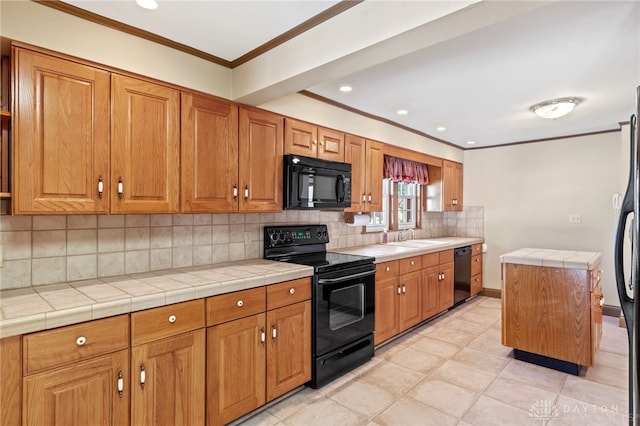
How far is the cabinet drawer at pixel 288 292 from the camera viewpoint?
2.20 m

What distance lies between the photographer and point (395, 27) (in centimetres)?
155

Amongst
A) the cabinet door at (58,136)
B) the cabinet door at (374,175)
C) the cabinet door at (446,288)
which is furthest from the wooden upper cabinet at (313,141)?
the cabinet door at (446,288)

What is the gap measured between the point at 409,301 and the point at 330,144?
6.06 feet

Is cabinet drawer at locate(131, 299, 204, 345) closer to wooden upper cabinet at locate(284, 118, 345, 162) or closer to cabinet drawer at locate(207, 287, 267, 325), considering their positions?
cabinet drawer at locate(207, 287, 267, 325)

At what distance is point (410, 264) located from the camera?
356 cm

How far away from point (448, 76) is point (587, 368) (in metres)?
2.75

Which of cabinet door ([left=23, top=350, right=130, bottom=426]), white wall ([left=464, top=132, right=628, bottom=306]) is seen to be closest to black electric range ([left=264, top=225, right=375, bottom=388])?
cabinet door ([left=23, top=350, right=130, bottom=426])

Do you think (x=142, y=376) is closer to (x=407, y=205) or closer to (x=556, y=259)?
(x=556, y=259)

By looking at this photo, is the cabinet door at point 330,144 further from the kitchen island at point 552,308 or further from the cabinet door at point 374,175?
the kitchen island at point 552,308

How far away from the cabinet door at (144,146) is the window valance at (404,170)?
2.75 metres

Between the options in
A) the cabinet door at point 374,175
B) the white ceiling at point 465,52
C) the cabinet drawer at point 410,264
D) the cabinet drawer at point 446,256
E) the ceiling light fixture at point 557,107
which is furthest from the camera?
the cabinet drawer at point 446,256

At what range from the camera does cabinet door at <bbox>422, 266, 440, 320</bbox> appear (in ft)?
12.5

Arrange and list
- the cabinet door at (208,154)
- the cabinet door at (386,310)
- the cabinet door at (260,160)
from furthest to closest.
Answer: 1. the cabinet door at (386,310)
2. the cabinet door at (260,160)
3. the cabinet door at (208,154)

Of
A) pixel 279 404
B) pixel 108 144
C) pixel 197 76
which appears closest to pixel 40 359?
pixel 108 144
